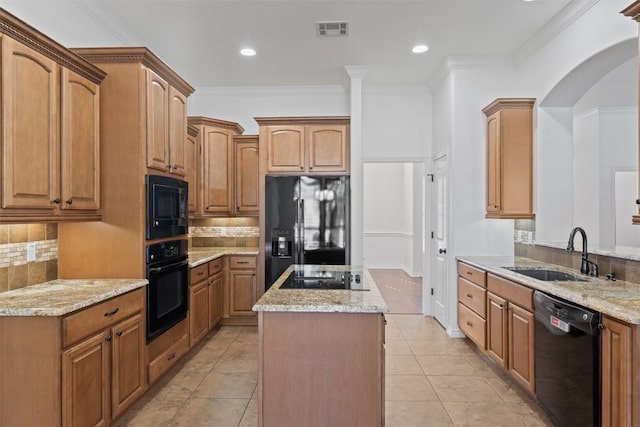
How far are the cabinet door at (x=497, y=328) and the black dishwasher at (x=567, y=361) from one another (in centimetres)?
46

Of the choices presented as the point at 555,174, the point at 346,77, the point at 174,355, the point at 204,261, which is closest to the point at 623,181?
the point at 555,174

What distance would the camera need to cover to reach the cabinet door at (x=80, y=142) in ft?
7.51

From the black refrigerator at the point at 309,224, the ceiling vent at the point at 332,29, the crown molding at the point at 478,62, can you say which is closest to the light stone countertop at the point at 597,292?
the black refrigerator at the point at 309,224

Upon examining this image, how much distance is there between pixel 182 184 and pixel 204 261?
0.94 meters

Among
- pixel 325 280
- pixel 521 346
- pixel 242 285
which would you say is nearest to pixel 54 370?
pixel 325 280

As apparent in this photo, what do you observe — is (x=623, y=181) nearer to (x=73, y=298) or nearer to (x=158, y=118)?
(x=158, y=118)

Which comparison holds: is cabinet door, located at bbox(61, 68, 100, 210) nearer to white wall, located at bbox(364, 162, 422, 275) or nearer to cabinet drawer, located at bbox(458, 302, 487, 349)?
cabinet drawer, located at bbox(458, 302, 487, 349)

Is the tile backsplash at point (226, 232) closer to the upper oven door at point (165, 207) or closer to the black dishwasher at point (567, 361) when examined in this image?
the upper oven door at point (165, 207)

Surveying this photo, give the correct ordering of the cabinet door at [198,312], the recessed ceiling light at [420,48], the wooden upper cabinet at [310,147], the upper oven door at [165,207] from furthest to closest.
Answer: the wooden upper cabinet at [310,147] < the recessed ceiling light at [420,48] < the cabinet door at [198,312] < the upper oven door at [165,207]

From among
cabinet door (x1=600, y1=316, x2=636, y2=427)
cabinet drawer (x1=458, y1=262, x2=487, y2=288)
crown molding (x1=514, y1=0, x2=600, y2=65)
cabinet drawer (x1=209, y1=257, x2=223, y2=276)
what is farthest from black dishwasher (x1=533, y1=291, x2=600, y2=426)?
cabinet drawer (x1=209, y1=257, x2=223, y2=276)

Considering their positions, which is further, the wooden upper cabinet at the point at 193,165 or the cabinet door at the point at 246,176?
the cabinet door at the point at 246,176

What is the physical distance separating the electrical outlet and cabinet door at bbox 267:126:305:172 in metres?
2.49

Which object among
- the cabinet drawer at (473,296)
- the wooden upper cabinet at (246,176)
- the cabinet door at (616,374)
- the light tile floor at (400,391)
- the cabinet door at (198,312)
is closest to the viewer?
the cabinet door at (616,374)

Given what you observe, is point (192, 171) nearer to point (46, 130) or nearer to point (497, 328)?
point (46, 130)
